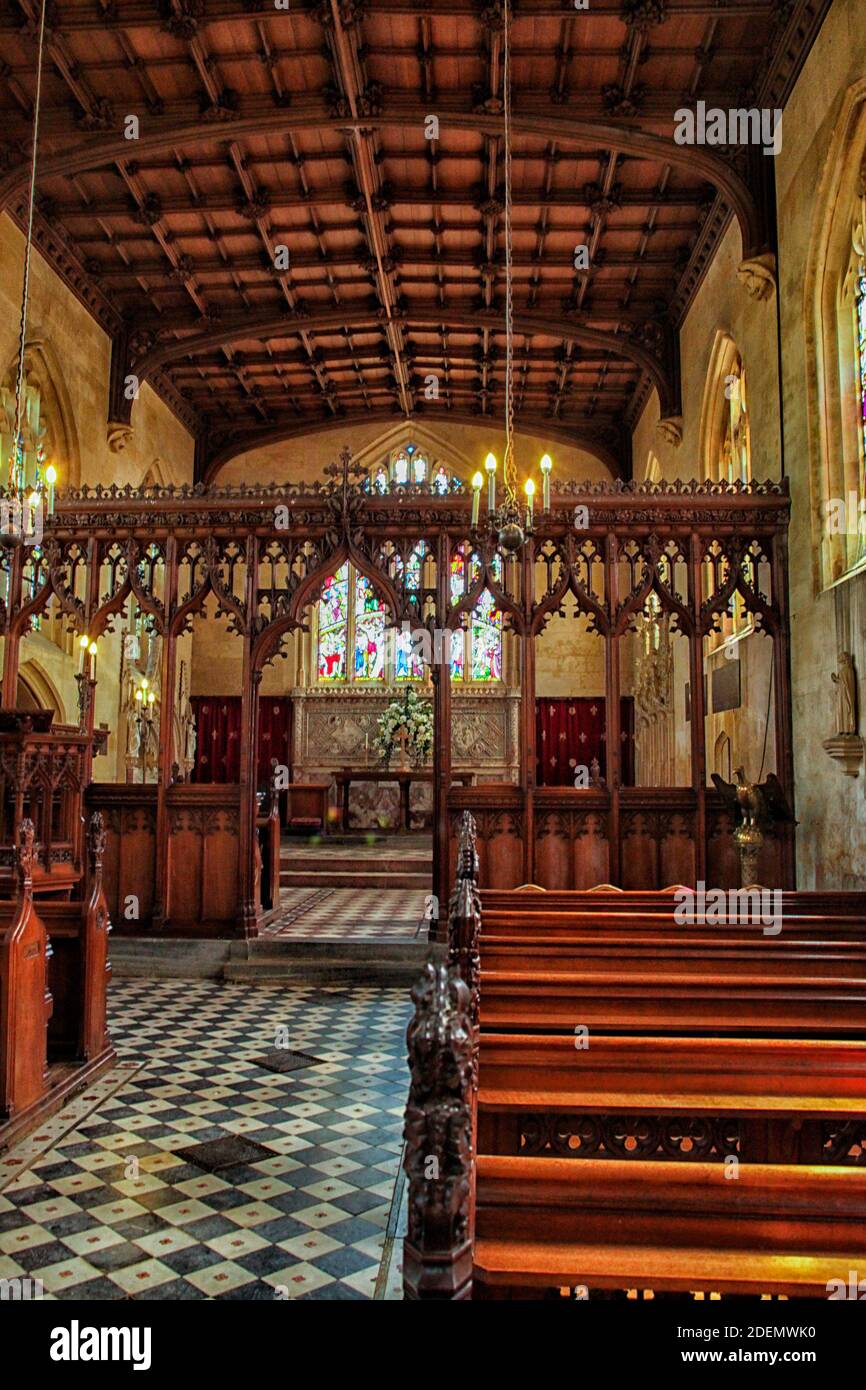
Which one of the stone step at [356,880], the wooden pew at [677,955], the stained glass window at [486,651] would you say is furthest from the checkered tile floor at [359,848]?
the wooden pew at [677,955]

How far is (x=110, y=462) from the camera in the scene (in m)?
14.4

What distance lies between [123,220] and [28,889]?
408 inches

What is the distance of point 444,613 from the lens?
29.2 ft

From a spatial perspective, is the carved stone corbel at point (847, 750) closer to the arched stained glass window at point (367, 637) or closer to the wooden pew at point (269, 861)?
the wooden pew at point (269, 861)

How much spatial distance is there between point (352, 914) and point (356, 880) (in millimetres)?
2588

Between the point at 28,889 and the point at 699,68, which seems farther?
the point at 699,68

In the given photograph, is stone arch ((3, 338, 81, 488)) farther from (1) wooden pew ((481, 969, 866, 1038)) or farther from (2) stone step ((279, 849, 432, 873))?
(1) wooden pew ((481, 969, 866, 1038))

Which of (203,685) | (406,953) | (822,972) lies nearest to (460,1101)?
(822,972)

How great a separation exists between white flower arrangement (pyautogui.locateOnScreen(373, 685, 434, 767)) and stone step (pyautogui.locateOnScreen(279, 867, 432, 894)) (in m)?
4.73

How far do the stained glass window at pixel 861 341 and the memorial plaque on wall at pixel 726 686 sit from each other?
322 centimetres

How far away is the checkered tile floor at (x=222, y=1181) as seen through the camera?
121 inches

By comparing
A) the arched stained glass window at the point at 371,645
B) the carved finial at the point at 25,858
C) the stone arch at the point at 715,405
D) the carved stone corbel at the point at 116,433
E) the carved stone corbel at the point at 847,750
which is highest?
the carved stone corbel at the point at 116,433

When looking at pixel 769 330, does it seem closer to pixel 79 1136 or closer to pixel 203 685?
pixel 79 1136

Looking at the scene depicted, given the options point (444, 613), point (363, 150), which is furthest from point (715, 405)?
point (444, 613)
